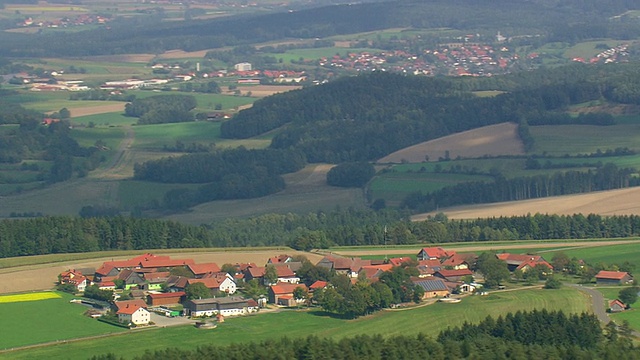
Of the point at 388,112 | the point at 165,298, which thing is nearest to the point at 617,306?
the point at 165,298

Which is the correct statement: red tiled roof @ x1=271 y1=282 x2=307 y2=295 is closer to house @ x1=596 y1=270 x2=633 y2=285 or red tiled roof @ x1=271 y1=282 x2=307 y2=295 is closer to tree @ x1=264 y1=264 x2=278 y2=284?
tree @ x1=264 y1=264 x2=278 y2=284

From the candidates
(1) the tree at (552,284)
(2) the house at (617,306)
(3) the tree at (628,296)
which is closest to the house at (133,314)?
(1) the tree at (552,284)

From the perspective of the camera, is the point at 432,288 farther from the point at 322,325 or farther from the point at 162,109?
the point at 162,109

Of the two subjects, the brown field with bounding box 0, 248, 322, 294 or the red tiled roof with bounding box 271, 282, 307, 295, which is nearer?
the red tiled roof with bounding box 271, 282, 307, 295

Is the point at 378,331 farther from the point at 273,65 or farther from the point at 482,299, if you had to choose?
the point at 273,65

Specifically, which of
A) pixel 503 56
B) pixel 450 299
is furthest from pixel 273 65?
pixel 450 299

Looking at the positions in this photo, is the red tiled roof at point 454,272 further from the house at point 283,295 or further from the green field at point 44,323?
the green field at point 44,323

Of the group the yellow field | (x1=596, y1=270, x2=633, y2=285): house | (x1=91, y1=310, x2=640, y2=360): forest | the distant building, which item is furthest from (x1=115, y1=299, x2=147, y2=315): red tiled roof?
the distant building
